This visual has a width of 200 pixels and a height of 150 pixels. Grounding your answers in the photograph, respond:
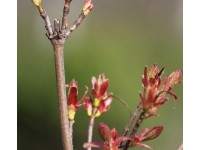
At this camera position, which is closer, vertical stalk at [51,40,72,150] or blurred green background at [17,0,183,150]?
vertical stalk at [51,40,72,150]

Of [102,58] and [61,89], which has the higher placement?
[102,58]

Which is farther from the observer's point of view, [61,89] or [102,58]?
[102,58]

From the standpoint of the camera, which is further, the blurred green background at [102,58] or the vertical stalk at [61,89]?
the blurred green background at [102,58]
